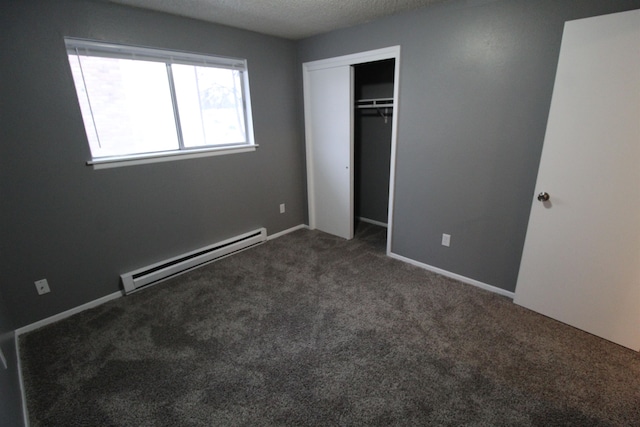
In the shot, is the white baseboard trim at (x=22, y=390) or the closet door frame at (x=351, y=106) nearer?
the white baseboard trim at (x=22, y=390)

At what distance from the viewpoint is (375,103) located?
3666mm

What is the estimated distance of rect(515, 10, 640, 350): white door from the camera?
1712mm

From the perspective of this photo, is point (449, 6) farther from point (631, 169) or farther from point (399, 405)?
point (399, 405)

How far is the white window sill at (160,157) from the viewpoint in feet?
7.86

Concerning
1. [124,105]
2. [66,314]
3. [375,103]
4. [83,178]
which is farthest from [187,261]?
[375,103]

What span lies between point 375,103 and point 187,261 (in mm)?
2842

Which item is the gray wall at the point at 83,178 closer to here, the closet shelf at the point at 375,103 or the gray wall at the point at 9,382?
the gray wall at the point at 9,382

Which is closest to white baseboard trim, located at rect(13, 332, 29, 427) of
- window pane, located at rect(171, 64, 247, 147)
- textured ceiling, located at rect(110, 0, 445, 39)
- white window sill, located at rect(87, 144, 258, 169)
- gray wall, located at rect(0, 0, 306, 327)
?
gray wall, located at rect(0, 0, 306, 327)

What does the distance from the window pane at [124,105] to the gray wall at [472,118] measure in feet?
6.22

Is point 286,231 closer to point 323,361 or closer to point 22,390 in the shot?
point 323,361

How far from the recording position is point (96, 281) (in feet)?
8.21

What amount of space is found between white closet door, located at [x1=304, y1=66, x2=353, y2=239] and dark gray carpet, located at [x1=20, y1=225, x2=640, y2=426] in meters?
1.21

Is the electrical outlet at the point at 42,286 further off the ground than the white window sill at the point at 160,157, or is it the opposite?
the white window sill at the point at 160,157

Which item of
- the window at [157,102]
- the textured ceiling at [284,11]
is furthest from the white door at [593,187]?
the window at [157,102]
